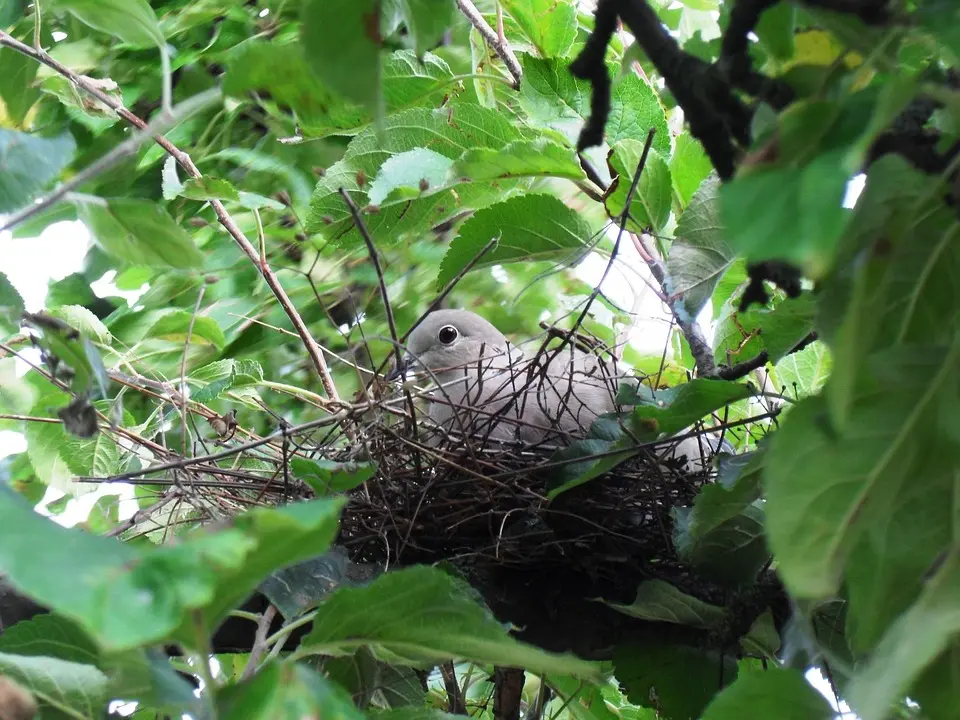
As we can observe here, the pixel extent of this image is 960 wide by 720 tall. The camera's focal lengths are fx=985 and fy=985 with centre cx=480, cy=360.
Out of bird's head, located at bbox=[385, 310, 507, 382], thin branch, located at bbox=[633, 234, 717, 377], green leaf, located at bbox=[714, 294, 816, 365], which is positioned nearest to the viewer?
green leaf, located at bbox=[714, 294, 816, 365]

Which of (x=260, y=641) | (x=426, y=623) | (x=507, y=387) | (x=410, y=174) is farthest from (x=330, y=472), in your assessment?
(x=507, y=387)

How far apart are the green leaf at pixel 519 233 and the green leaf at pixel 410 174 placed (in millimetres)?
70

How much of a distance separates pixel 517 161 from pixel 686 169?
0.83 ft

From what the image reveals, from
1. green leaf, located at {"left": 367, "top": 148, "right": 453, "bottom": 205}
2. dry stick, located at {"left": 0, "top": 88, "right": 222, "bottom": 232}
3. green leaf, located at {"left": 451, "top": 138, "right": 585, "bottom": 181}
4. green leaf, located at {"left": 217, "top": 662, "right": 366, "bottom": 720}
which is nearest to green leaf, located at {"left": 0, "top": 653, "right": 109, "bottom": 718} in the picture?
green leaf, located at {"left": 217, "top": 662, "right": 366, "bottom": 720}

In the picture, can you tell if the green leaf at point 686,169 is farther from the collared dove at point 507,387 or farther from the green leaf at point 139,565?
the green leaf at point 139,565

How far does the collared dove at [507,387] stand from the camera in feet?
4.26

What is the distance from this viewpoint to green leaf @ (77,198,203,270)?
2.43ft

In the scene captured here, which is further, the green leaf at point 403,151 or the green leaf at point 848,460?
the green leaf at point 403,151

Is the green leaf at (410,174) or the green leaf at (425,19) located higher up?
the green leaf at (425,19)

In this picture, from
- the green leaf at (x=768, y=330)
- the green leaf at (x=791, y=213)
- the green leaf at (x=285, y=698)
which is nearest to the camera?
the green leaf at (x=791, y=213)

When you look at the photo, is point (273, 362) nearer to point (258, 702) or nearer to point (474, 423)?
point (474, 423)

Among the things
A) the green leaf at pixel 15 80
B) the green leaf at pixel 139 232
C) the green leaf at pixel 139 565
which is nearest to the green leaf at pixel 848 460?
the green leaf at pixel 139 565

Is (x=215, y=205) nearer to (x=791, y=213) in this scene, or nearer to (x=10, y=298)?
(x=10, y=298)

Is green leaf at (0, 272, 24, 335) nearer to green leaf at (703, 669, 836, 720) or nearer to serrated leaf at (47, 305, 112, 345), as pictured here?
serrated leaf at (47, 305, 112, 345)
